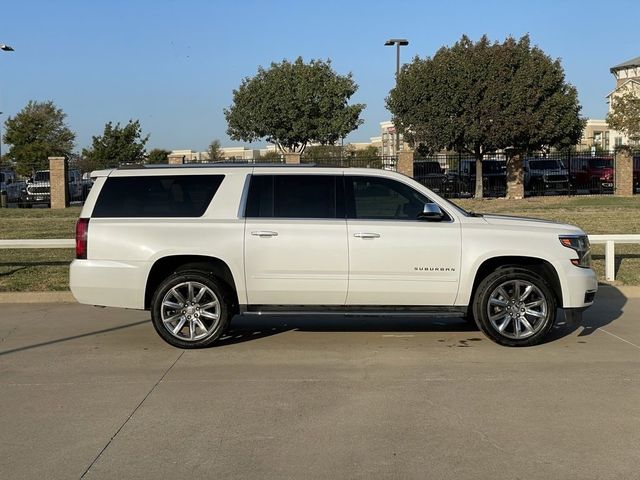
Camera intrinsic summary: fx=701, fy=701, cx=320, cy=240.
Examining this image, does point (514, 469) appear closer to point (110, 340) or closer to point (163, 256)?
point (163, 256)

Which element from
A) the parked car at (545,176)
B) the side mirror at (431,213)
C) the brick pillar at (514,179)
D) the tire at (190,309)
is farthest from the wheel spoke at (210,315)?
the parked car at (545,176)

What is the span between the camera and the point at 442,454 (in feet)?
14.9

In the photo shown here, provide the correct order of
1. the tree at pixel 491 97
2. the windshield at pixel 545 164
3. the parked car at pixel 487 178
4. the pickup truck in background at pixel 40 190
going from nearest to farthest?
the tree at pixel 491 97
the pickup truck in background at pixel 40 190
the parked car at pixel 487 178
the windshield at pixel 545 164

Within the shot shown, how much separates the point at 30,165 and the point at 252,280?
41061mm

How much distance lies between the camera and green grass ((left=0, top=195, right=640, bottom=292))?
1147cm

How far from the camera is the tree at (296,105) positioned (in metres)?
44.8

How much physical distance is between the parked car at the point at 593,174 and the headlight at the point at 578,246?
30.0 metres

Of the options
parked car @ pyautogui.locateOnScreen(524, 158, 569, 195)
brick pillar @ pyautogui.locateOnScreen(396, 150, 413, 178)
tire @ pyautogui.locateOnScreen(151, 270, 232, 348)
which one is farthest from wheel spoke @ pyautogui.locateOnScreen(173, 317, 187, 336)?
parked car @ pyautogui.locateOnScreen(524, 158, 569, 195)

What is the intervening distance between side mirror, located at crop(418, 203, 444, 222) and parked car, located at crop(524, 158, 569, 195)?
29.6m

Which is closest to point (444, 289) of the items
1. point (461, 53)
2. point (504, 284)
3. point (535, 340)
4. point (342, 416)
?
point (504, 284)

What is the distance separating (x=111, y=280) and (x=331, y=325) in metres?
2.78

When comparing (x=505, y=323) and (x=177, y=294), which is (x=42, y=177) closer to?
(x=177, y=294)

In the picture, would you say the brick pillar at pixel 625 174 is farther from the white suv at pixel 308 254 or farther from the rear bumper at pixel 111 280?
the rear bumper at pixel 111 280

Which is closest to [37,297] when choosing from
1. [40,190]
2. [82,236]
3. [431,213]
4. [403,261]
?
[82,236]
